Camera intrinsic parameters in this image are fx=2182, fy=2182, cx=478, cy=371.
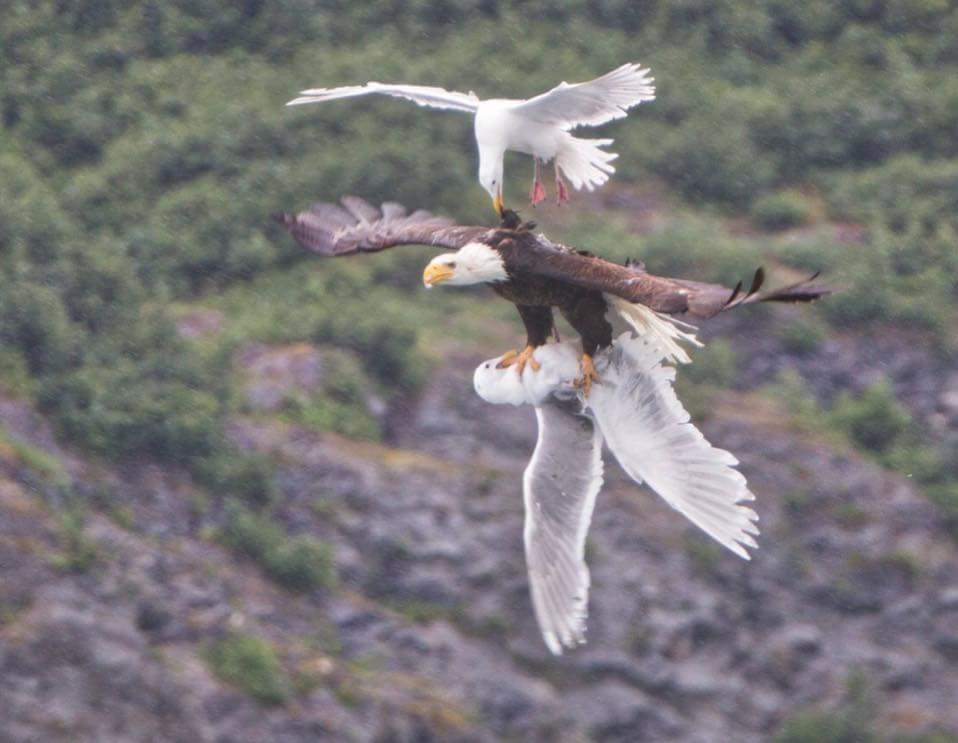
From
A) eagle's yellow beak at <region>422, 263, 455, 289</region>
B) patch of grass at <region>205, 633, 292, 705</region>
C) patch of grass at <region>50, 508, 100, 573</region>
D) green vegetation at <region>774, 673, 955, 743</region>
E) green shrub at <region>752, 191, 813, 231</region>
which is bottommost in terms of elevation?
green vegetation at <region>774, 673, 955, 743</region>

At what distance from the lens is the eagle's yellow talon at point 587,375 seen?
10.2 meters

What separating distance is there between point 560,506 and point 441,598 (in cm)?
913

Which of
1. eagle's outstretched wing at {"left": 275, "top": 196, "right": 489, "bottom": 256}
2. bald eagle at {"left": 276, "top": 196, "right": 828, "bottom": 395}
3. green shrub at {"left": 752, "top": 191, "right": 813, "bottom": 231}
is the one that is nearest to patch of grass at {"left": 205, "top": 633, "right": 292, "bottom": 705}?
eagle's outstretched wing at {"left": 275, "top": 196, "right": 489, "bottom": 256}

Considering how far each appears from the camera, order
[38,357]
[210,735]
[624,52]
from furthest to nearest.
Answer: [624,52]
[38,357]
[210,735]

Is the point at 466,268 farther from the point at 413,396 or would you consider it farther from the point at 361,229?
the point at 413,396

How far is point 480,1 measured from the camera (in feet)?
90.2

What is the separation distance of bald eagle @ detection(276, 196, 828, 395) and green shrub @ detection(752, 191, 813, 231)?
14779 mm

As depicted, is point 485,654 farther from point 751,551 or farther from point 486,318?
point 486,318

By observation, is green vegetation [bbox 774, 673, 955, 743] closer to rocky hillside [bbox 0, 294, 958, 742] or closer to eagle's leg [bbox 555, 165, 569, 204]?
rocky hillside [bbox 0, 294, 958, 742]

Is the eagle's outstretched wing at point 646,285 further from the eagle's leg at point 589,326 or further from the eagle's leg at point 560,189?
the eagle's leg at point 560,189

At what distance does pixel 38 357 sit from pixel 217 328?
2.25 m

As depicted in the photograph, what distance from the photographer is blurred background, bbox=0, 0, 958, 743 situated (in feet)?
61.5

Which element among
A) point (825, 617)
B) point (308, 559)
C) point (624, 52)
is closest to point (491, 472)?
point (308, 559)

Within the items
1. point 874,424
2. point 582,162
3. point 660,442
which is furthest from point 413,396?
point 660,442
